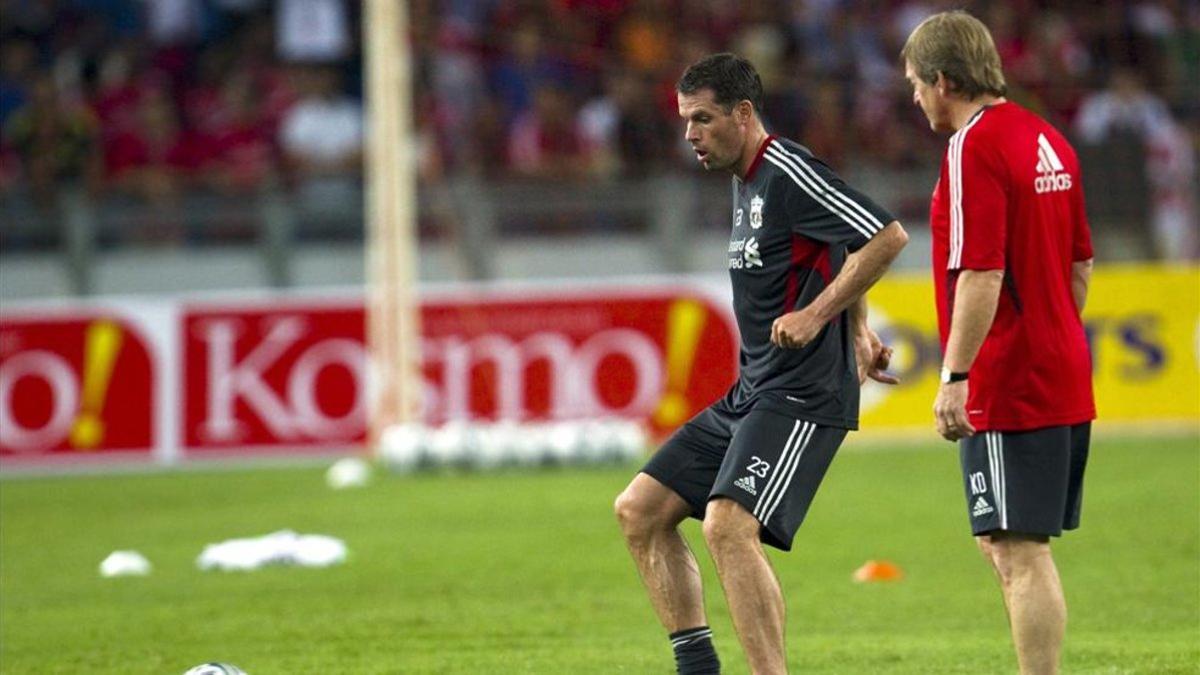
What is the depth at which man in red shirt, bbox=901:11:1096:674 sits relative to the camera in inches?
268

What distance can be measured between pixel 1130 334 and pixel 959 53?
16.1 metres

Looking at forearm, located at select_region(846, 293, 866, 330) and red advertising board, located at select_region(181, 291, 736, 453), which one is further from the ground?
red advertising board, located at select_region(181, 291, 736, 453)

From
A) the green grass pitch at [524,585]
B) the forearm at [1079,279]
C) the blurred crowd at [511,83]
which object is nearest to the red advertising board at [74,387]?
the blurred crowd at [511,83]

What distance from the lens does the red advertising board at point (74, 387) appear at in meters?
22.1

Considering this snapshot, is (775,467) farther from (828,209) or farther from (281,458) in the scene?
(281,458)

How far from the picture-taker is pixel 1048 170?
22.7ft

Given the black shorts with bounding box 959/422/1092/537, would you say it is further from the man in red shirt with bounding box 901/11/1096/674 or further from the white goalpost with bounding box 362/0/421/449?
the white goalpost with bounding box 362/0/421/449

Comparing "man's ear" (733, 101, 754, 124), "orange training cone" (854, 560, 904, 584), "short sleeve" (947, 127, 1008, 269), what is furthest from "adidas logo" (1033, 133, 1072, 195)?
"orange training cone" (854, 560, 904, 584)

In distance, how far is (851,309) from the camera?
7480 mm

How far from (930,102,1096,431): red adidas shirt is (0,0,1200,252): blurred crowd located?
15.6 metres

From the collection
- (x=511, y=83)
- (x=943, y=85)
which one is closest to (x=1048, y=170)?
(x=943, y=85)

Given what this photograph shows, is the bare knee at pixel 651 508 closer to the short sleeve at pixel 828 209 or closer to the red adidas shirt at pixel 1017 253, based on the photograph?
the short sleeve at pixel 828 209

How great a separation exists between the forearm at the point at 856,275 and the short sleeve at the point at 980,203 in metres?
0.36

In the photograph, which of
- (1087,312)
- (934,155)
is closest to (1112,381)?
(1087,312)
